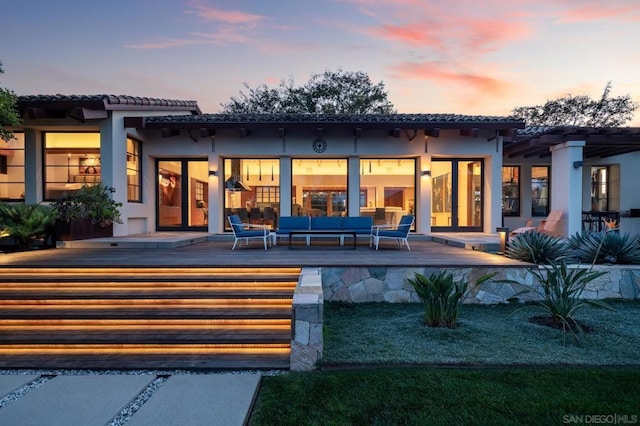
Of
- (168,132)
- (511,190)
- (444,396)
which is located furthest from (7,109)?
(511,190)

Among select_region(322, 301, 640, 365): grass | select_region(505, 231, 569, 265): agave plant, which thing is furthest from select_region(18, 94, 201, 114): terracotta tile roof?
select_region(505, 231, 569, 265): agave plant

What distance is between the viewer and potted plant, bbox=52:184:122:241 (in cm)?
767

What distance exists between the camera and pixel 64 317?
12.8 feet

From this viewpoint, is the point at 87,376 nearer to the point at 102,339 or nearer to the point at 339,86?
the point at 102,339

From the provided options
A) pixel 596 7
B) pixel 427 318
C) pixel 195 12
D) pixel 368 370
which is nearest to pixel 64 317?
Answer: pixel 368 370

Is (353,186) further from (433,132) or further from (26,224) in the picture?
(26,224)

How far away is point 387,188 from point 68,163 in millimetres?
9460

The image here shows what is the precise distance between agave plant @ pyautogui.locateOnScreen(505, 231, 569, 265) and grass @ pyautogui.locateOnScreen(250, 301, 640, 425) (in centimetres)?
148

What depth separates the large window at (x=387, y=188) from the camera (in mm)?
11289

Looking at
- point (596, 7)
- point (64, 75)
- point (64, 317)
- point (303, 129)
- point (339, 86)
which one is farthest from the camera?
point (339, 86)

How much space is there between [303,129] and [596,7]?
837cm

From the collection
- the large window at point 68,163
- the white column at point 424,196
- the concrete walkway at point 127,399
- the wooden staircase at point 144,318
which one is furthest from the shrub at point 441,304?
the large window at point 68,163

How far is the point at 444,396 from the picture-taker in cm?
261

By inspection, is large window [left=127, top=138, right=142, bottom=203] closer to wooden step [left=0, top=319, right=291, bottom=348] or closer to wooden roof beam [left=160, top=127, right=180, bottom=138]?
wooden roof beam [left=160, top=127, right=180, bottom=138]
